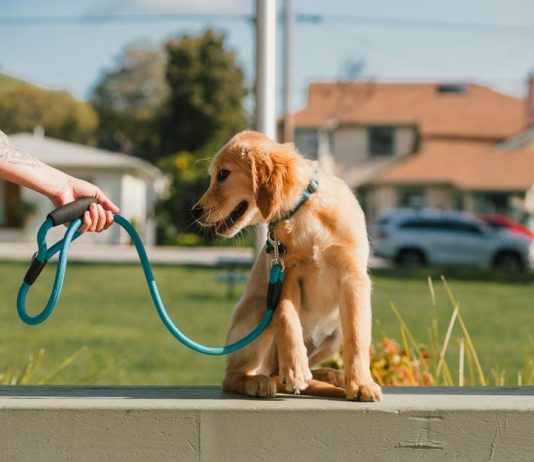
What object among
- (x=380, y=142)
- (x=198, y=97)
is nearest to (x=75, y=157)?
(x=198, y=97)

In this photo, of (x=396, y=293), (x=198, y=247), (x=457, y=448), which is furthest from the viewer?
(x=198, y=247)

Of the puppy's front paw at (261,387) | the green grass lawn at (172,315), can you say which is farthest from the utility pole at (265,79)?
the puppy's front paw at (261,387)

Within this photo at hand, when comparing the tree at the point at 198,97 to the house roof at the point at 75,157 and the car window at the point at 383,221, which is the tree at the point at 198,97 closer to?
the house roof at the point at 75,157

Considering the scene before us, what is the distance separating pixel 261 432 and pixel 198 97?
5037cm

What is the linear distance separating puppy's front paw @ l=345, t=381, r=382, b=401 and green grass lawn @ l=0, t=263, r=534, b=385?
203cm

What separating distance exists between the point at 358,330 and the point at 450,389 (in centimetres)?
55

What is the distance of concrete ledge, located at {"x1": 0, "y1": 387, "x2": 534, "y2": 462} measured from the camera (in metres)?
3.10

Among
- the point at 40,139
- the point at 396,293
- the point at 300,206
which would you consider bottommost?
the point at 396,293

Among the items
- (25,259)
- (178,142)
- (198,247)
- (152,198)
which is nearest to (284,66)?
(25,259)

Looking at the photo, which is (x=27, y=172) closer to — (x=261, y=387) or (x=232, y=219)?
(x=232, y=219)

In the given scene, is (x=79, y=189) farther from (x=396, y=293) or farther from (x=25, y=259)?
(x=25, y=259)

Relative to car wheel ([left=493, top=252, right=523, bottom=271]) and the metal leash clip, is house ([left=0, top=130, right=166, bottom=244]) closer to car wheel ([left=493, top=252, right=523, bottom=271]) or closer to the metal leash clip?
car wheel ([left=493, top=252, right=523, bottom=271])

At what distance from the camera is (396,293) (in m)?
19.8

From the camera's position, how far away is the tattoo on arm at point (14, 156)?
3.31 meters
